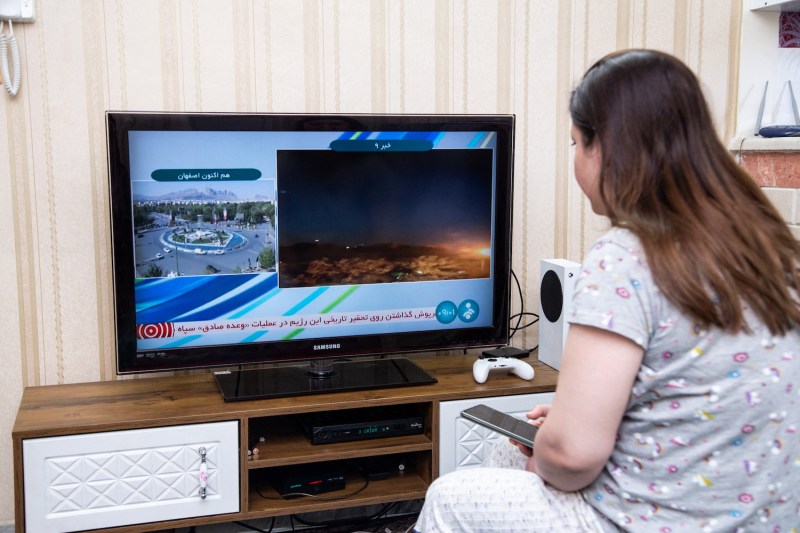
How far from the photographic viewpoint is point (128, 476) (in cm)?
215

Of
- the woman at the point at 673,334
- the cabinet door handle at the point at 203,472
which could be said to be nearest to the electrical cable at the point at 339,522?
the cabinet door handle at the point at 203,472

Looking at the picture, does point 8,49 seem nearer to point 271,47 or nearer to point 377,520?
point 271,47

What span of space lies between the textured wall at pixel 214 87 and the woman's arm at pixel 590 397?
5.17ft

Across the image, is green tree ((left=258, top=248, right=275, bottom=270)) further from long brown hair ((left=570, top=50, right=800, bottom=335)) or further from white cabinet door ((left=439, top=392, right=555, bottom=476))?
long brown hair ((left=570, top=50, right=800, bottom=335))

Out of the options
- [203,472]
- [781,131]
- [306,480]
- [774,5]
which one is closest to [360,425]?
[306,480]

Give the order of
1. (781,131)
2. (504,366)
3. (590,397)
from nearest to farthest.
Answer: (590,397)
(504,366)
(781,131)

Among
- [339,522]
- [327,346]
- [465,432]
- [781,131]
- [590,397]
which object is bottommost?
[339,522]

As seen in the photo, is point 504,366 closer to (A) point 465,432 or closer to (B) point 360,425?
(A) point 465,432

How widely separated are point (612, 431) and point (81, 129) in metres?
1.81

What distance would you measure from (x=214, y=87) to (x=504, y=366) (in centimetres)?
121

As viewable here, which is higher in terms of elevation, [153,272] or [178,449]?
[153,272]

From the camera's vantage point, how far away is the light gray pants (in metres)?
1.41

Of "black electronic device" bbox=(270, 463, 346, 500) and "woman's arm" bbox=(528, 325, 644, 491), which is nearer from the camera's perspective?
"woman's arm" bbox=(528, 325, 644, 491)

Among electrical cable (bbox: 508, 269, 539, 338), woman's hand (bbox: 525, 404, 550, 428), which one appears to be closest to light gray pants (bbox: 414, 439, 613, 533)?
woman's hand (bbox: 525, 404, 550, 428)
